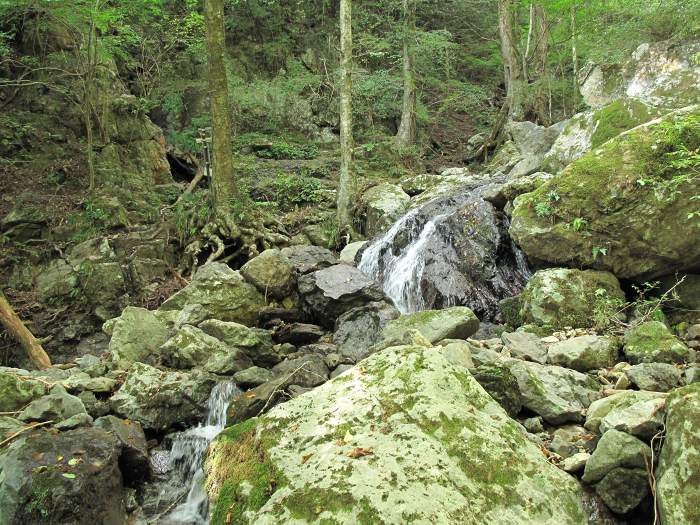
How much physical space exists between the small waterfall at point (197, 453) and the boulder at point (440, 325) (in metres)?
1.98

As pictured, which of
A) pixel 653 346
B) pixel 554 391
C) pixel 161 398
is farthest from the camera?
pixel 161 398

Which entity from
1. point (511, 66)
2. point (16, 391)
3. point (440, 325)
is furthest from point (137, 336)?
point (511, 66)

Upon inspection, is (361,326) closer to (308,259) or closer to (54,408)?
(308,259)

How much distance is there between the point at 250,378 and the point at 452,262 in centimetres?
417

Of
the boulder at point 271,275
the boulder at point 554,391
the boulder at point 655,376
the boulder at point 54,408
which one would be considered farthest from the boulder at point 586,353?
the boulder at point 54,408

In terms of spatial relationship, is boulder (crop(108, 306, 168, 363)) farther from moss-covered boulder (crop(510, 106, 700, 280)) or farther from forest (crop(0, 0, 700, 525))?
moss-covered boulder (crop(510, 106, 700, 280))

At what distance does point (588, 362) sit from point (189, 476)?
398cm

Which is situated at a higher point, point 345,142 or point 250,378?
point 345,142

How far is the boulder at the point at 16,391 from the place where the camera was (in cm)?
436

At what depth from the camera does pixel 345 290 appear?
24.4 feet

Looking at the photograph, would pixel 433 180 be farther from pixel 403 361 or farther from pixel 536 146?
pixel 403 361

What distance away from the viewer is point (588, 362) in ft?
15.2

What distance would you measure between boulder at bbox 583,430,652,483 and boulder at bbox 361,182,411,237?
8.46 meters

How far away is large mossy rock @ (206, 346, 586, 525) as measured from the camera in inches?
91.4
